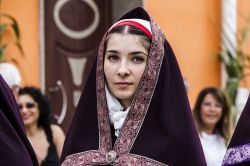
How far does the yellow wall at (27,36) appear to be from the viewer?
7.27 m

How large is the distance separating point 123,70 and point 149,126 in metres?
0.30

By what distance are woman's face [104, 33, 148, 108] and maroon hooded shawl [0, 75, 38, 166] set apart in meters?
0.49

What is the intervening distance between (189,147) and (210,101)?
2617 mm

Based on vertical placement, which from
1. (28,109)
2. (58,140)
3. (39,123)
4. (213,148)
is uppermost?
(28,109)

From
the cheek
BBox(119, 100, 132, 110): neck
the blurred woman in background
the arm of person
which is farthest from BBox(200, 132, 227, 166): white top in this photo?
the cheek

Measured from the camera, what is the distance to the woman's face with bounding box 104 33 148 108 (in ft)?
12.5

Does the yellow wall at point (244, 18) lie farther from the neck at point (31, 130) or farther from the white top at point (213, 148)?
the neck at point (31, 130)

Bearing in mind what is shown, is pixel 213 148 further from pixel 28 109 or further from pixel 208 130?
pixel 28 109

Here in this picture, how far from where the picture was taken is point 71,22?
7801 mm

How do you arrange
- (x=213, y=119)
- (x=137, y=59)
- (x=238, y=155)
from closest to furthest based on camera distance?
(x=238, y=155) < (x=137, y=59) < (x=213, y=119)

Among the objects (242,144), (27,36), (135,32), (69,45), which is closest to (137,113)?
(135,32)

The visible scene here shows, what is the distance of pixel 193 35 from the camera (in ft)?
27.4

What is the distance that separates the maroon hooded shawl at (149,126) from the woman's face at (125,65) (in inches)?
1.4

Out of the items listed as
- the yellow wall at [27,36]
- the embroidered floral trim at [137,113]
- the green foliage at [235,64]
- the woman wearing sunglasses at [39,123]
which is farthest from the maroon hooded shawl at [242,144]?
the green foliage at [235,64]
